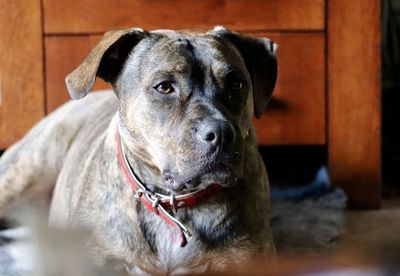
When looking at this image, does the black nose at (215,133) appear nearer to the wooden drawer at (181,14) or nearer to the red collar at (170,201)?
the red collar at (170,201)

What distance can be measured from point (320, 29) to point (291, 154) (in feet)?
2.43

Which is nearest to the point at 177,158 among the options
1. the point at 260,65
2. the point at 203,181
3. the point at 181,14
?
the point at 203,181

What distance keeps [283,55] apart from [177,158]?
2.76 ft

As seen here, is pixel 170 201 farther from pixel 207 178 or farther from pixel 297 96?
pixel 297 96

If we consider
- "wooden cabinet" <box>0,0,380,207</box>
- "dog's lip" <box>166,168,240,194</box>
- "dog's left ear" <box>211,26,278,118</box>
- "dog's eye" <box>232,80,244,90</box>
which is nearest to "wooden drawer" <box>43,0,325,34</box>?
"wooden cabinet" <box>0,0,380,207</box>

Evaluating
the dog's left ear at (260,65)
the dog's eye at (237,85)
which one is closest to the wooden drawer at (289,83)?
the dog's left ear at (260,65)

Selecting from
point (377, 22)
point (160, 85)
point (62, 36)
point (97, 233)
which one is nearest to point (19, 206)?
point (62, 36)

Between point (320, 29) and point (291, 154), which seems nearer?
point (320, 29)

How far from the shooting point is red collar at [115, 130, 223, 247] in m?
1.52

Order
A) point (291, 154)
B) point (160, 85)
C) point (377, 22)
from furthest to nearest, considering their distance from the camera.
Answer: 1. point (291, 154)
2. point (377, 22)
3. point (160, 85)

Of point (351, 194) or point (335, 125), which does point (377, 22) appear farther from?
point (351, 194)

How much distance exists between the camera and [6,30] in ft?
7.04

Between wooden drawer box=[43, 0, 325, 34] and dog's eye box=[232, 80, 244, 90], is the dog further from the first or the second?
wooden drawer box=[43, 0, 325, 34]

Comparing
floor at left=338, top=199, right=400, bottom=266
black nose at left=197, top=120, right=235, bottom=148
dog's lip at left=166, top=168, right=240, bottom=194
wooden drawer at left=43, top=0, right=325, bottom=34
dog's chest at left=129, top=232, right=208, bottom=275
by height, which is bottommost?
floor at left=338, top=199, right=400, bottom=266
